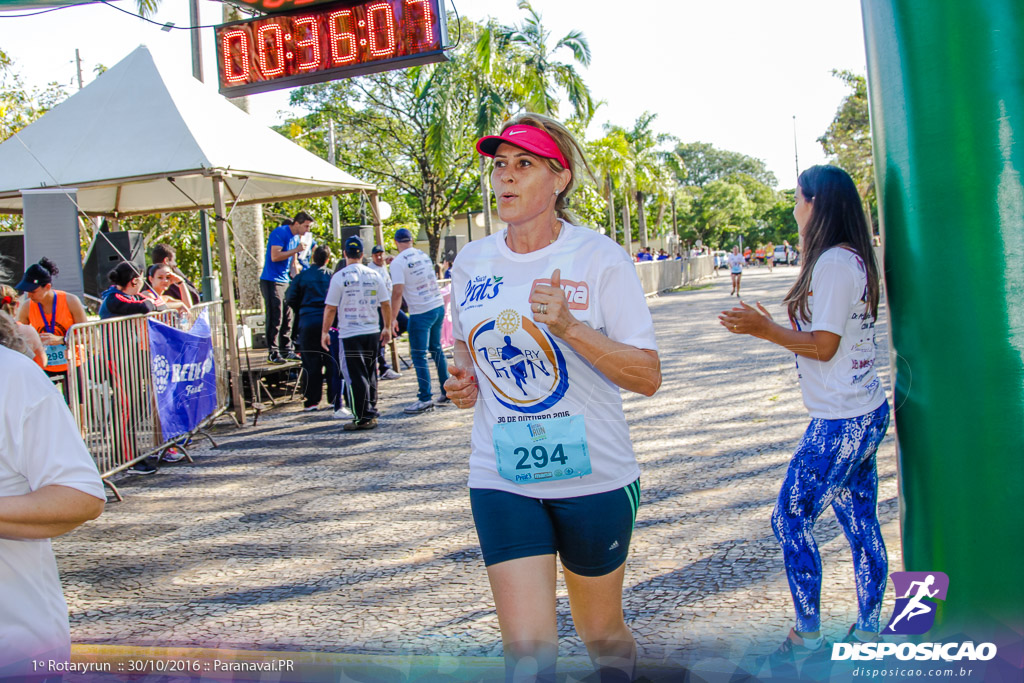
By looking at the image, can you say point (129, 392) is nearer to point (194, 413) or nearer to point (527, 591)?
point (194, 413)

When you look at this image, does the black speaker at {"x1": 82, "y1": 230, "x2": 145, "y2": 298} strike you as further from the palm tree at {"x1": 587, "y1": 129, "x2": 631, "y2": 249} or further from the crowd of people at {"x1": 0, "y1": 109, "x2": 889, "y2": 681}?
the palm tree at {"x1": 587, "y1": 129, "x2": 631, "y2": 249}

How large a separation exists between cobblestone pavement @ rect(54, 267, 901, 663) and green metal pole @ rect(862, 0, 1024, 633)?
632 mm

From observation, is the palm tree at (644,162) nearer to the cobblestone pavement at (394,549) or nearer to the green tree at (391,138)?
the green tree at (391,138)

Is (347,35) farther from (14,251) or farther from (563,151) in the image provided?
(14,251)

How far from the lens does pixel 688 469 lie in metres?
6.44

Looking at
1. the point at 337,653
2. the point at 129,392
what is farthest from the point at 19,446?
the point at 129,392

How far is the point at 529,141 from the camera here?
8.63ft

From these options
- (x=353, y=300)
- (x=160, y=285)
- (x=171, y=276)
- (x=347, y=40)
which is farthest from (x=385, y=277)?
(x=347, y=40)

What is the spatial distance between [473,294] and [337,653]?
1.78 metres

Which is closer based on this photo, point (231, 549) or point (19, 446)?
point (19, 446)

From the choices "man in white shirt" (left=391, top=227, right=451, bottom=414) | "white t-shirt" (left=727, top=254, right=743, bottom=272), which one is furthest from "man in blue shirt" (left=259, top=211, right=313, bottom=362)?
"white t-shirt" (left=727, top=254, right=743, bottom=272)

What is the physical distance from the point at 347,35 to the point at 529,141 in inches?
146

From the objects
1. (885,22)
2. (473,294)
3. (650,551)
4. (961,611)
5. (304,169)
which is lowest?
(650,551)

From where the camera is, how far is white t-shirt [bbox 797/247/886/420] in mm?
2912
